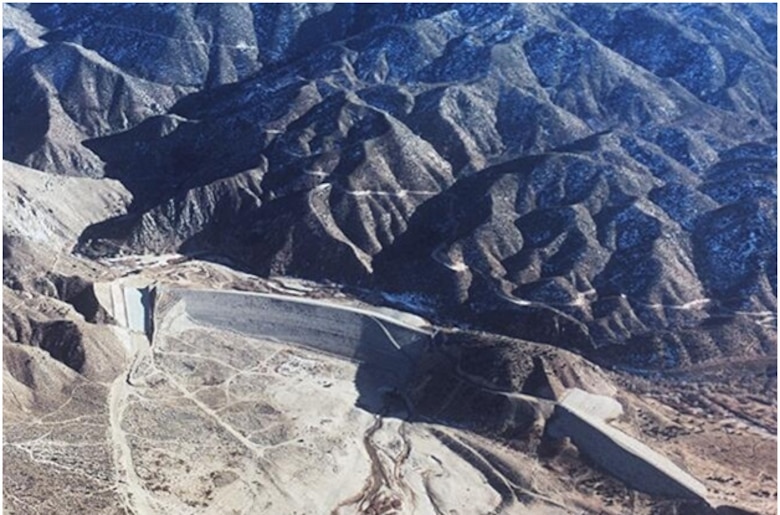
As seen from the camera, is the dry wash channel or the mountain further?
the mountain

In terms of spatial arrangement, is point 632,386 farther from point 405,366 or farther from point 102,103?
point 102,103

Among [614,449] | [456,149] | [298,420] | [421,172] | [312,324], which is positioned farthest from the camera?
[456,149]

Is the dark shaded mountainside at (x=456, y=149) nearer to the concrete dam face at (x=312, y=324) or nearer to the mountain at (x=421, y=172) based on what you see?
the mountain at (x=421, y=172)

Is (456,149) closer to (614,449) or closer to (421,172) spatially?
(421,172)

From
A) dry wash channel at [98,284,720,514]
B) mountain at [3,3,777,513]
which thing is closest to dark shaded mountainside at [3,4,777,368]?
mountain at [3,3,777,513]

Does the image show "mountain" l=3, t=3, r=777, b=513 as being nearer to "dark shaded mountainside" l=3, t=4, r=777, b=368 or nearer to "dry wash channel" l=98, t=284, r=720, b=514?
"dark shaded mountainside" l=3, t=4, r=777, b=368

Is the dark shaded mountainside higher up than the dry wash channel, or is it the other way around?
the dark shaded mountainside

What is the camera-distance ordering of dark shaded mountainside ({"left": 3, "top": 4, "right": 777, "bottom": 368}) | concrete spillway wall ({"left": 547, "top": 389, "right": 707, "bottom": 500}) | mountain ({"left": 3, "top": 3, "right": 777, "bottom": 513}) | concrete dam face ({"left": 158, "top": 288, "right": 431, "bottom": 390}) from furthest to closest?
1. dark shaded mountainside ({"left": 3, "top": 4, "right": 777, "bottom": 368})
2. mountain ({"left": 3, "top": 3, "right": 777, "bottom": 513})
3. concrete dam face ({"left": 158, "top": 288, "right": 431, "bottom": 390})
4. concrete spillway wall ({"left": 547, "top": 389, "right": 707, "bottom": 500})

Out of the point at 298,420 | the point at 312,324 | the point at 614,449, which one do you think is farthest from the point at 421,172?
the point at 614,449
